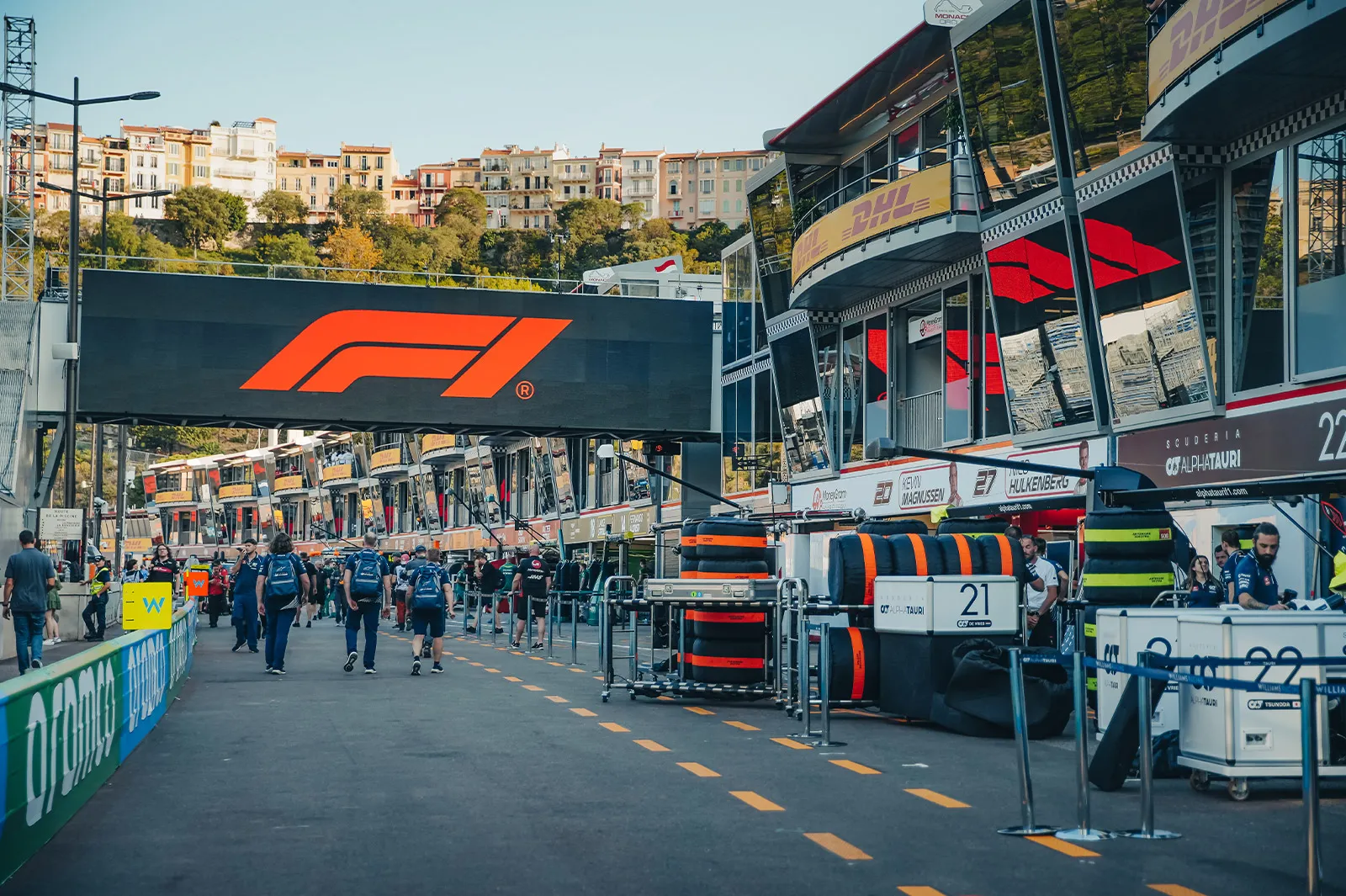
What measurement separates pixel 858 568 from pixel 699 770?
4559 mm

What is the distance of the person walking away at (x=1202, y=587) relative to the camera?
15.0 meters

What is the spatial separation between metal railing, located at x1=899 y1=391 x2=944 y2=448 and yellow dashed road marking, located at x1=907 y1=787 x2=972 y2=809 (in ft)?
64.3

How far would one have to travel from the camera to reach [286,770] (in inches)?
412

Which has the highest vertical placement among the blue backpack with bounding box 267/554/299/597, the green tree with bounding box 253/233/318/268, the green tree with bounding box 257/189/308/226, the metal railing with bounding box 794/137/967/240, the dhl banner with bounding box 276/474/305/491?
the green tree with bounding box 257/189/308/226

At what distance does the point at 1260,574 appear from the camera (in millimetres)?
13219

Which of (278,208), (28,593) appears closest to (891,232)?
(28,593)

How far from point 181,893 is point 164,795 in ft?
9.87

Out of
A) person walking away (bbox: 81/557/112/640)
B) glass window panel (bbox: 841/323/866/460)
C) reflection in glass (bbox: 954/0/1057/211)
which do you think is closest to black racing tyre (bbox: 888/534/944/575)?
reflection in glass (bbox: 954/0/1057/211)

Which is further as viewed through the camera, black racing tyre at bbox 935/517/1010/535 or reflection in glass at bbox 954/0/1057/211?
reflection in glass at bbox 954/0/1057/211

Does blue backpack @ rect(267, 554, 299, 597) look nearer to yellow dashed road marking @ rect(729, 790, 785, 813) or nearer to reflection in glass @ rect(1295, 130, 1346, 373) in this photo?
yellow dashed road marking @ rect(729, 790, 785, 813)

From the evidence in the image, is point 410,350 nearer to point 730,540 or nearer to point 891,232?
point 891,232

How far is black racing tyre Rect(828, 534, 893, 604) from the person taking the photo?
14703 millimetres

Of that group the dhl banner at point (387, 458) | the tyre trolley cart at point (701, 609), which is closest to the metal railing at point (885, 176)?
the tyre trolley cart at point (701, 609)

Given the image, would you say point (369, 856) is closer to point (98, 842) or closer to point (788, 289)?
point (98, 842)
